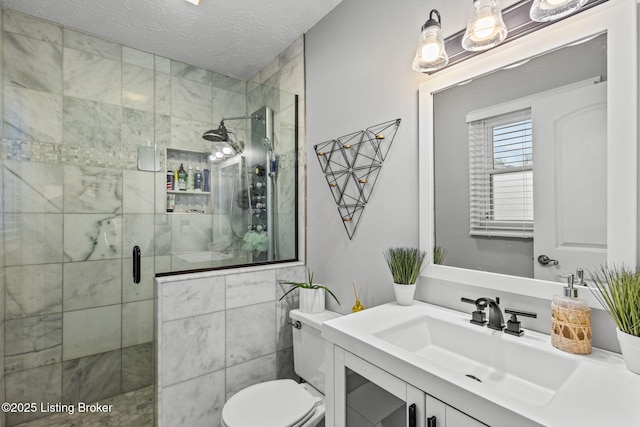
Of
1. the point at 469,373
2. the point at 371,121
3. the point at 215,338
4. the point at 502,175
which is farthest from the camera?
the point at 215,338

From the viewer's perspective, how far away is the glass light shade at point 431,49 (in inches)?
45.9

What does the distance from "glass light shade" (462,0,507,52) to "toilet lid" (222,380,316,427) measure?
163cm

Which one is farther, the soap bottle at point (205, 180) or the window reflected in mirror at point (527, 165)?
the soap bottle at point (205, 180)

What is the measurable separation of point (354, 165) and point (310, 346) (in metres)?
1.02

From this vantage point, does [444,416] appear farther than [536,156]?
No

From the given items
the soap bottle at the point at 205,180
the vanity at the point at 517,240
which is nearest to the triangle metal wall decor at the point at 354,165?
the vanity at the point at 517,240

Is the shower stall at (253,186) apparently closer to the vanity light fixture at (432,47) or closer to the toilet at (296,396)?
the toilet at (296,396)

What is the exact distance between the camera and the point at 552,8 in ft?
2.94

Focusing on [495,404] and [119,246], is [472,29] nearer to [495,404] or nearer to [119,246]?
[495,404]

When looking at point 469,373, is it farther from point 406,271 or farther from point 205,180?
point 205,180

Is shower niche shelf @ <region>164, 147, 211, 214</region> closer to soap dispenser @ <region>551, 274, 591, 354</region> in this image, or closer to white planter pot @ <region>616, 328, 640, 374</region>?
soap dispenser @ <region>551, 274, 591, 354</region>

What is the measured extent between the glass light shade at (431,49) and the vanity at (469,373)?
979mm

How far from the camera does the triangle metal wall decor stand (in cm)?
153

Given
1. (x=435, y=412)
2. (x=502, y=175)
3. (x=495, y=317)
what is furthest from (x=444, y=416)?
(x=502, y=175)
